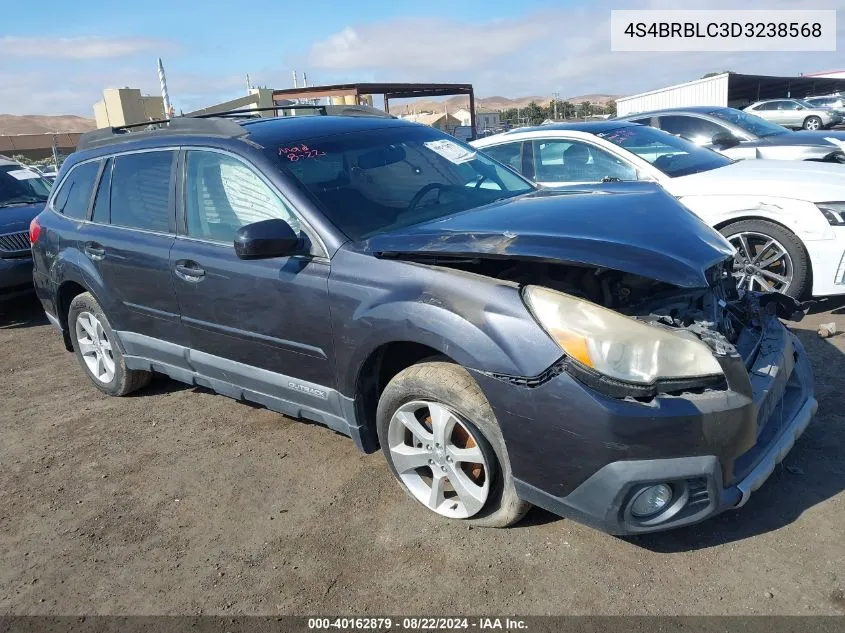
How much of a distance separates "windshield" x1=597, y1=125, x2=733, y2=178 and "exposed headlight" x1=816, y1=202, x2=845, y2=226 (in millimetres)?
1177

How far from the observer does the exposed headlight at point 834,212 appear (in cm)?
462

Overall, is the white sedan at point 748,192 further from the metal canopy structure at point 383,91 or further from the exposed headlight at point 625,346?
the metal canopy structure at point 383,91

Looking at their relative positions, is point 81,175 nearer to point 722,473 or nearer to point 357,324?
point 357,324

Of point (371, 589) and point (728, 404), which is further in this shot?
point (371, 589)

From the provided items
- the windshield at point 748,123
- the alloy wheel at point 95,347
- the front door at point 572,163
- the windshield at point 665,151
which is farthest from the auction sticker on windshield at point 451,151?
the windshield at point 748,123

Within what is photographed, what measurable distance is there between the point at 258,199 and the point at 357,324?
0.93 meters

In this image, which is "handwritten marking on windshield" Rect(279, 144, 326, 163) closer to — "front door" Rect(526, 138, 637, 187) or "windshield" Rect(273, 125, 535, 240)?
"windshield" Rect(273, 125, 535, 240)

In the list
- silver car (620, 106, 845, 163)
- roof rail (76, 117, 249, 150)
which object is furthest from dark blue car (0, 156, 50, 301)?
silver car (620, 106, 845, 163)

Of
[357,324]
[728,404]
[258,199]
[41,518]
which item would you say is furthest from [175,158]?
[728,404]

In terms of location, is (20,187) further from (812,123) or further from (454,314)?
(812,123)

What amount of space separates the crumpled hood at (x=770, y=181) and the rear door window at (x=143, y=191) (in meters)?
3.85

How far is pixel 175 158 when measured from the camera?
3754mm

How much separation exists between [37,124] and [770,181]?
14085 cm

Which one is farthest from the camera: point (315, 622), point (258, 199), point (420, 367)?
point (258, 199)
